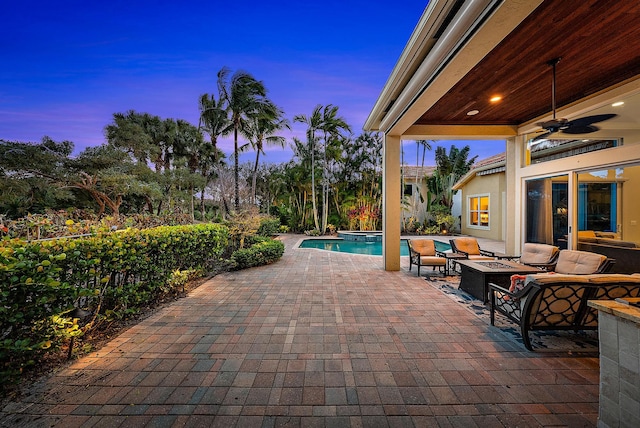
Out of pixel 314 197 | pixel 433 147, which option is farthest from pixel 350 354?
pixel 433 147

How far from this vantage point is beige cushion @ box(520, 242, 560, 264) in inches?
207

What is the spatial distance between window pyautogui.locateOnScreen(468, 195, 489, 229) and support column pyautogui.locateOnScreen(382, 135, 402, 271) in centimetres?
963

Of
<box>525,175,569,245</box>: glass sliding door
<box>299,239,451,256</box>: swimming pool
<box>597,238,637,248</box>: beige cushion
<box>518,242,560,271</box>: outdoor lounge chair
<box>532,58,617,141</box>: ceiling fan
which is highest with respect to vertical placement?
<box>532,58,617,141</box>: ceiling fan

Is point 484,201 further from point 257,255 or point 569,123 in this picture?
point 257,255

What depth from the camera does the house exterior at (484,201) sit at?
506 inches

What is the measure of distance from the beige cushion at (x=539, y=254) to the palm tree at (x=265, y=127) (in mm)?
11917

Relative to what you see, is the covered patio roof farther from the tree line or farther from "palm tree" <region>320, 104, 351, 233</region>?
"palm tree" <region>320, 104, 351, 233</region>

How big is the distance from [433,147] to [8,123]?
23864mm

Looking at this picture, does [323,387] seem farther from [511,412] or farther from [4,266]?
[4,266]

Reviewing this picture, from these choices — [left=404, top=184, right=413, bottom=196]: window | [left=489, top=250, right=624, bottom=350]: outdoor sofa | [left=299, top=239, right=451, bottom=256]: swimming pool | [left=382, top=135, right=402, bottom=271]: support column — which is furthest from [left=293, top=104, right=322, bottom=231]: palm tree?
[left=489, top=250, right=624, bottom=350]: outdoor sofa

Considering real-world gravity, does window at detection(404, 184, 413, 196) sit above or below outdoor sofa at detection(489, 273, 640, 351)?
above

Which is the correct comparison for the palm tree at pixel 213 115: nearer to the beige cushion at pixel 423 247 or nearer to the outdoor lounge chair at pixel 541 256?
the beige cushion at pixel 423 247

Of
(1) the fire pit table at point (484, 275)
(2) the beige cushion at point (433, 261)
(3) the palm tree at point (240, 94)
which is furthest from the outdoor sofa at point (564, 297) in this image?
(3) the palm tree at point (240, 94)

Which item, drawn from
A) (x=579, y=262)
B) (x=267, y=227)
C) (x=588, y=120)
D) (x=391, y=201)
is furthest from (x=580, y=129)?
(x=267, y=227)
